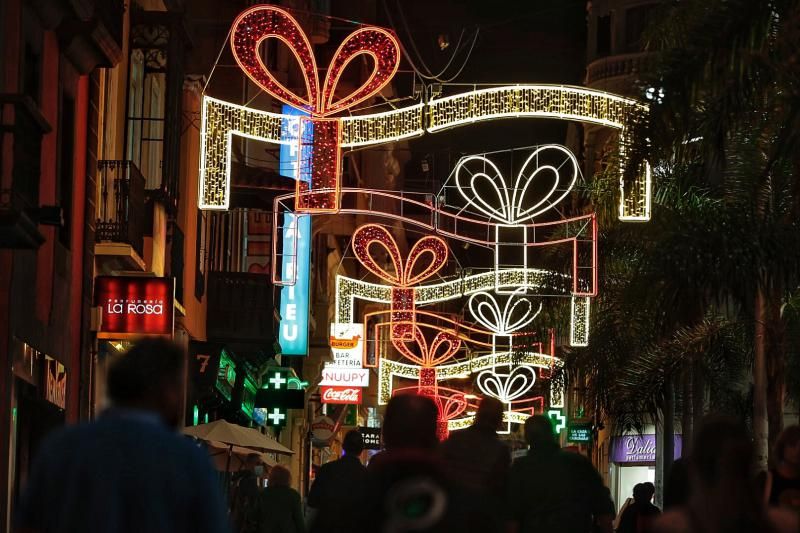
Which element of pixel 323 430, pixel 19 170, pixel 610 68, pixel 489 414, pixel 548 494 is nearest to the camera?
pixel 548 494

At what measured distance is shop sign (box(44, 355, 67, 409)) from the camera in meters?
18.8

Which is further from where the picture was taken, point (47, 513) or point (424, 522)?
point (424, 522)

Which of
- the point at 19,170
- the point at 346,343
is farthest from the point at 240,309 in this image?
the point at 19,170

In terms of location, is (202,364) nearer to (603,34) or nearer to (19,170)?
(19,170)

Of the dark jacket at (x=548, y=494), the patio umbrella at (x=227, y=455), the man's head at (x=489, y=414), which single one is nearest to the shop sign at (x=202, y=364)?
the patio umbrella at (x=227, y=455)

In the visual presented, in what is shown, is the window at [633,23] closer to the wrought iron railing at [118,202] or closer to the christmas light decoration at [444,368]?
the christmas light decoration at [444,368]

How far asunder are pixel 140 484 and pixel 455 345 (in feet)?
175

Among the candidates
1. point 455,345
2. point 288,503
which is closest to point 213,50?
point 288,503

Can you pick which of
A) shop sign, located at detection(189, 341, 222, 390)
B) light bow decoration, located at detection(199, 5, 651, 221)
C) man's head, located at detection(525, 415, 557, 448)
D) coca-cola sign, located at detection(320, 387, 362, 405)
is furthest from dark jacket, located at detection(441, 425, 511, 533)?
coca-cola sign, located at detection(320, 387, 362, 405)

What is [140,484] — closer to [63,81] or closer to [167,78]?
[63,81]

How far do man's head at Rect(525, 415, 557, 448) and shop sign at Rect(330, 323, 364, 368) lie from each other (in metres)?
32.7

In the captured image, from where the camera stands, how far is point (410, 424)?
6.86 meters

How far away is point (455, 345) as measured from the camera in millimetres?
59094

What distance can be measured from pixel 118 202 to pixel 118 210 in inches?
4.1
